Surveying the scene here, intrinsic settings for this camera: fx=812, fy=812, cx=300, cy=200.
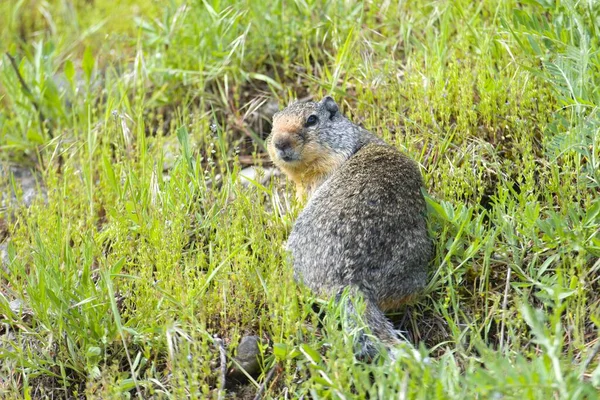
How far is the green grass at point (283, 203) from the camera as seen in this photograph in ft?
12.5

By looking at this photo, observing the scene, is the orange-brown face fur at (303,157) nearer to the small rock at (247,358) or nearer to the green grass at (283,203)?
the green grass at (283,203)

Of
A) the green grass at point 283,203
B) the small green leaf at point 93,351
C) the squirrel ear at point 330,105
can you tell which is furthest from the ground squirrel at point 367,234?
the small green leaf at point 93,351

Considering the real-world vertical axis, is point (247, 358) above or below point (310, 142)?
below

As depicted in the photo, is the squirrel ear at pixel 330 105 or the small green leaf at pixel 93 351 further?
the squirrel ear at pixel 330 105

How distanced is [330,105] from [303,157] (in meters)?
0.43

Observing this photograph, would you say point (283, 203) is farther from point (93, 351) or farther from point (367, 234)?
point (93, 351)

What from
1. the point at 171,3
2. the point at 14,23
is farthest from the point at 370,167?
the point at 14,23

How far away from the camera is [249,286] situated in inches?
171

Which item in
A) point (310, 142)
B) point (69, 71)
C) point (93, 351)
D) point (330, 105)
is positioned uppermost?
point (330, 105)

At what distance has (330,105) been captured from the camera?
5121 millimetres

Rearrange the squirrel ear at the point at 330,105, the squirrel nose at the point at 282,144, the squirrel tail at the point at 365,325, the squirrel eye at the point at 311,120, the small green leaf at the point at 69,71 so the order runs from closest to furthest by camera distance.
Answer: the squirrel tail at the point at 365,325, the squirrel nose at the point at 282,144, the squirrel eye at the point at 311,120, the squirrel ear at the point at 330,105, the small green leaf at the point at 69,71

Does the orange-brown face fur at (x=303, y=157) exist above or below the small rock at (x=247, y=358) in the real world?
above

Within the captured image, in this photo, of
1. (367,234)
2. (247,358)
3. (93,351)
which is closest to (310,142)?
(367,234)

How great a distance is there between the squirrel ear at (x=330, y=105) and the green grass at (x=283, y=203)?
0.42m
